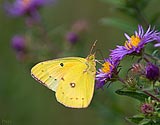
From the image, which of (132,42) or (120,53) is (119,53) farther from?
(132,42)

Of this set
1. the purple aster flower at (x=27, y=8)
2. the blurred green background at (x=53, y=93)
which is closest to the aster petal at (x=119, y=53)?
the blurred green background at (x=53, y=93)

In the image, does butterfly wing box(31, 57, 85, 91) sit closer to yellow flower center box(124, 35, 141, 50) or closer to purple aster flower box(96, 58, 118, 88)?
purple aster flower box(96, 58, 118, 88)

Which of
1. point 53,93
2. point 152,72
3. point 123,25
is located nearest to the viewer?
point 152,72

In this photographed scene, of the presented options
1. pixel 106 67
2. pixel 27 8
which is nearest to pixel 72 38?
pixel 27 8

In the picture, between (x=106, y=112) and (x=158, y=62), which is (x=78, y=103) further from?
(x=106, y=112)

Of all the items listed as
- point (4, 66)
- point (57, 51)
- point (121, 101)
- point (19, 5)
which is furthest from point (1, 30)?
point (121, 101)
